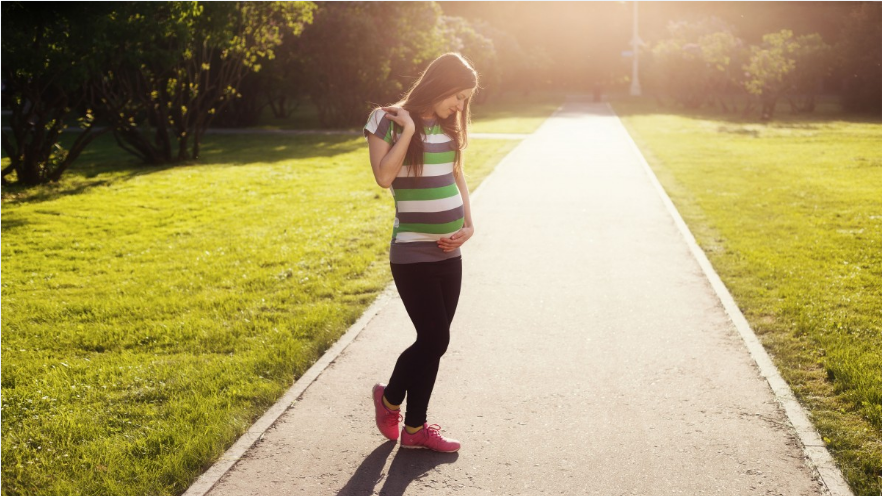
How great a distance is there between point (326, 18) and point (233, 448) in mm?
24455

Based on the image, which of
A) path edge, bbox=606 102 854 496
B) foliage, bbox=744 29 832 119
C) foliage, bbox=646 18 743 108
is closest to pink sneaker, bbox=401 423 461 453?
path edge, bbox=606 102 854 496

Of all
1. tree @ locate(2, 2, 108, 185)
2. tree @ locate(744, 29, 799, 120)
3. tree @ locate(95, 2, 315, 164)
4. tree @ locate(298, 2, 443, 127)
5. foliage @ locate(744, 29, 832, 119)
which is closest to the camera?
tree @ locate(2, 2, 108, 185)

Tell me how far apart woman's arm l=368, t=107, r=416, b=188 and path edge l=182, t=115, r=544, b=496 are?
159cm

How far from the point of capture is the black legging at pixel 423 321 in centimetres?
399

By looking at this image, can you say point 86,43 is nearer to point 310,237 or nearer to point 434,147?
point 310,237

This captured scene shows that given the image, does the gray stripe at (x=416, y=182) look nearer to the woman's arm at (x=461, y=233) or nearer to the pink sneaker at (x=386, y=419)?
the woman's arm at (x=461, y=233)

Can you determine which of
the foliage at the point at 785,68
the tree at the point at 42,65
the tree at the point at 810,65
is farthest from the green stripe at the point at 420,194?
the tree at the point at 810,65

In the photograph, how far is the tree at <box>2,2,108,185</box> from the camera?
12.8m

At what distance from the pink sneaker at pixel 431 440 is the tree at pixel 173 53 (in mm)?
11715

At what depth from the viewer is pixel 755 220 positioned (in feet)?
35.1

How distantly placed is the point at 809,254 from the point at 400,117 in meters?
6.41

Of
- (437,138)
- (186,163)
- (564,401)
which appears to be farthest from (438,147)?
(186,163)

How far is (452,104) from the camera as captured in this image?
155 inches

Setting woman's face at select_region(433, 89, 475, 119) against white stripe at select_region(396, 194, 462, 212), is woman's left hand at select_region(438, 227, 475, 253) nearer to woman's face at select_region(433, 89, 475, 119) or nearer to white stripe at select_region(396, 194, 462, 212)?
white stripe at select_region(396, 194, 462, 212)
